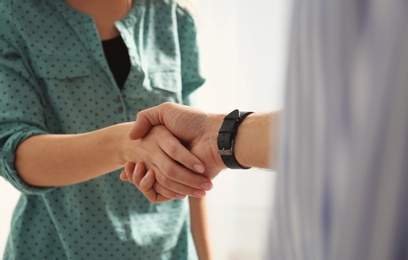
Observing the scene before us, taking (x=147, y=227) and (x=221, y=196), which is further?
(x=221, y=196)

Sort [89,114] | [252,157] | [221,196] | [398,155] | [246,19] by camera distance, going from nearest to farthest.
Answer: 1. [398,155]
2. [252,157]
3. [89,114]
4. [246,19]
5. [221,196]

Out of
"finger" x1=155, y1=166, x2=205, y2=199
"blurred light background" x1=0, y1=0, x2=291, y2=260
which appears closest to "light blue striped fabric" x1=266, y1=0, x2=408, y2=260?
"finger" x1=155, y1=166, x2=205, y2=199

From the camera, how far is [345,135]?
1.30 ft

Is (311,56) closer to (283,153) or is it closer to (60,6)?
(283,153)

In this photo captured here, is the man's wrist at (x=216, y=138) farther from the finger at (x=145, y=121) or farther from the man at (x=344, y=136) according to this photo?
the man at (x=344, y=136)

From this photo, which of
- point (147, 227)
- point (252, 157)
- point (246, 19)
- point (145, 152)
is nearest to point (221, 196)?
point (246, 19)

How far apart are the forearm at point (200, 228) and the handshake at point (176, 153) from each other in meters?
0.26

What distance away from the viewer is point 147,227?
1467mm

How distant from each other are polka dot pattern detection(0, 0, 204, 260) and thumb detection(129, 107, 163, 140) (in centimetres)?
16

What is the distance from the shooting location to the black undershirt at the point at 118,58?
4.78 ft

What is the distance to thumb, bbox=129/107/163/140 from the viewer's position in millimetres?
1258

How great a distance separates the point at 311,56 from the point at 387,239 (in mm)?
126

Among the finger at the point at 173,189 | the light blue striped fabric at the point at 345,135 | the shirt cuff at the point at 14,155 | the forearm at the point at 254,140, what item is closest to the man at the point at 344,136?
the light blue striped fabric at the point at 345,135

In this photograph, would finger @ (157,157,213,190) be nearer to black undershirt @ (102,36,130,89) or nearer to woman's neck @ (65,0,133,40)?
black undershirt @ (102,36,130,89)
